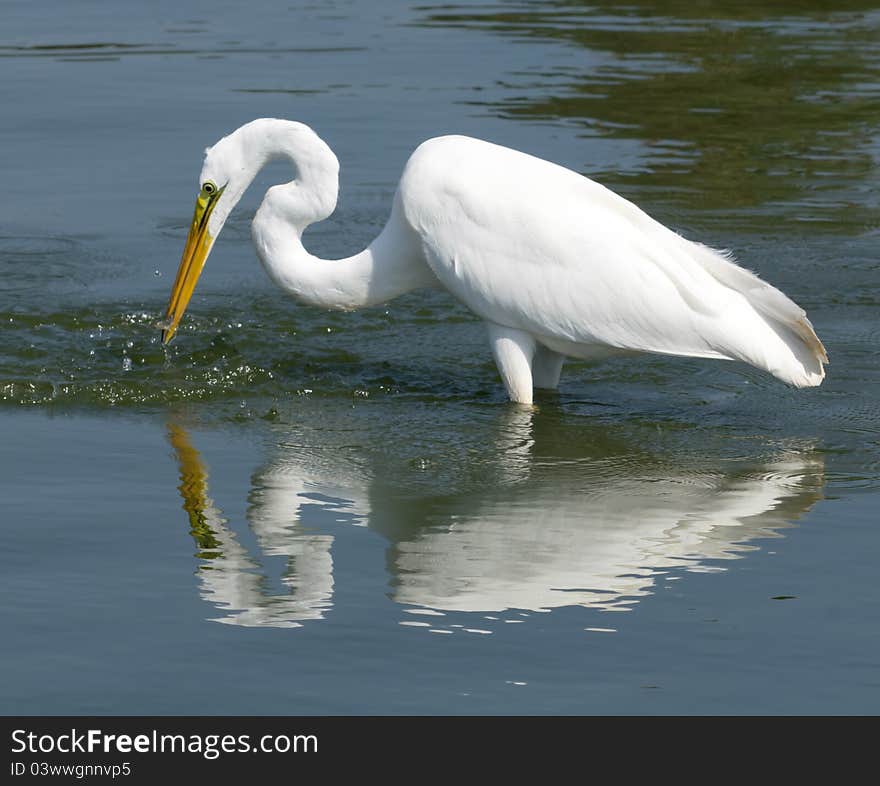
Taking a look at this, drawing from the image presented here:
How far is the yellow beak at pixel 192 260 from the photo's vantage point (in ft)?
29.6

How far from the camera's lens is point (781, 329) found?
28.5ft

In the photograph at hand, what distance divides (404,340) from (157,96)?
6.38m

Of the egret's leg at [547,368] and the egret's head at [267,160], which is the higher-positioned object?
the egret's head at [267,160]

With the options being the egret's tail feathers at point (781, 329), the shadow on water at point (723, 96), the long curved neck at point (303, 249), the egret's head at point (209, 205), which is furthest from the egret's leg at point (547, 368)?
the shadow on water at point (723, 96)

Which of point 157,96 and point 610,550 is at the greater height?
point 157,96

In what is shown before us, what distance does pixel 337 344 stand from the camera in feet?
32.4

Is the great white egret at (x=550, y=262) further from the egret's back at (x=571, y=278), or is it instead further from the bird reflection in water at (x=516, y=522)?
the bird reflection in water at (x=516, y=522)

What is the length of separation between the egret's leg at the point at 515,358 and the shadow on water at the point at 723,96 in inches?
158

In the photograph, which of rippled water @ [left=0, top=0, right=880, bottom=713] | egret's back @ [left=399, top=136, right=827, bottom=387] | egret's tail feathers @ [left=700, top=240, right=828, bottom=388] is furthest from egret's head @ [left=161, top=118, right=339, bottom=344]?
egret's tail feathers @ [left=700, top=240, right=828, bottom=388]

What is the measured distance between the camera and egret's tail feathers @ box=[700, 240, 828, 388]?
27.9 ft

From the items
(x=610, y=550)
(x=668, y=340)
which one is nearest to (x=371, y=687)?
(x=610, y=550)

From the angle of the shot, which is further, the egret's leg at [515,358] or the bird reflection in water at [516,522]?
the egret's leg at [515,358]

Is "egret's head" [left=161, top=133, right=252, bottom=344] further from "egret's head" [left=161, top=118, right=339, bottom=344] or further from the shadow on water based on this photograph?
the shadow on water

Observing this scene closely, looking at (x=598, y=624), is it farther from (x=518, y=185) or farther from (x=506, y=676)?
(x=518, y=185)
